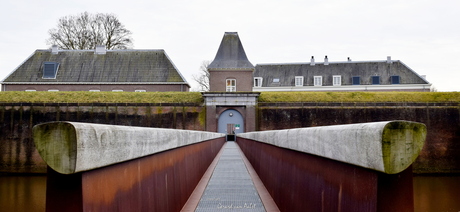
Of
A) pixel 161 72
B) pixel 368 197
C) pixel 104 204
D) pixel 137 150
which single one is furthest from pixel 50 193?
pixel 161 72

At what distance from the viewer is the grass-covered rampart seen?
2595 centimetres

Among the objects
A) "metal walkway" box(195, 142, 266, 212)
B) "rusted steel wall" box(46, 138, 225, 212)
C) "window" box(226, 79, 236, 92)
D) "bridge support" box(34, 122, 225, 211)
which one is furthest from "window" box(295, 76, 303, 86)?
"bridge support" box(34, 122, 225, 211)

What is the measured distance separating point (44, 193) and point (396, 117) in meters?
21.2

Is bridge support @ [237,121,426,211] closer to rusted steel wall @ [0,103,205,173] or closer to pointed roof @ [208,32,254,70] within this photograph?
rusted steel wall @ [0,103,205,173]

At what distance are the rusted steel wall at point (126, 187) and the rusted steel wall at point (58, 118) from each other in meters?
21.8

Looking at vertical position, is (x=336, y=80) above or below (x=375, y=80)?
above

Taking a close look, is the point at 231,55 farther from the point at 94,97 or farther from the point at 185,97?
the point at 94,97

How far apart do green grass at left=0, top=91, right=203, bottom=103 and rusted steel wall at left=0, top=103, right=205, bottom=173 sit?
895 millimetres

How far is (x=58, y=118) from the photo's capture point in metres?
24.4

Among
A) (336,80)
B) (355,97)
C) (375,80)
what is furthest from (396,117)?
(336,80)

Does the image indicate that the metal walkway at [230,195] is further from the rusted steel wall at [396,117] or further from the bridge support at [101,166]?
the rusted steel wall at [396,117]

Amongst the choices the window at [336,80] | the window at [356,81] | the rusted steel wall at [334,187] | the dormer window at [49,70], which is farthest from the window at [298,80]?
the rusted steel wall at [334,187]

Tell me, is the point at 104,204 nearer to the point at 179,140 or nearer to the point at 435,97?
the point at 179,140

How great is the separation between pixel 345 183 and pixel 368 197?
1.11 ft
